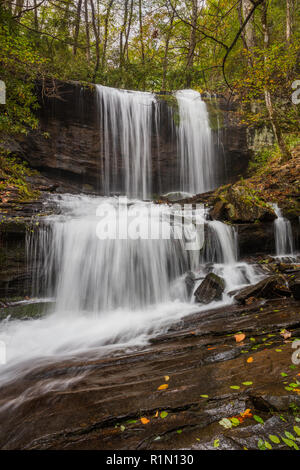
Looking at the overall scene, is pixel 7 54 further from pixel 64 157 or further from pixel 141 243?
pixel 141 243

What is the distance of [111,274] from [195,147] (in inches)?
378

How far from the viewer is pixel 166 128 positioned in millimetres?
12266

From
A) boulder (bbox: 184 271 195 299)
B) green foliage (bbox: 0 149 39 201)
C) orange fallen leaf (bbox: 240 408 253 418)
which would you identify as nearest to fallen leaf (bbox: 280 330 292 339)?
orange fallen leaf (bbox: 240 408 253 418)

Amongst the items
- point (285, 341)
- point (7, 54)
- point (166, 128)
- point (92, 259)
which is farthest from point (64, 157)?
point (285, 341)

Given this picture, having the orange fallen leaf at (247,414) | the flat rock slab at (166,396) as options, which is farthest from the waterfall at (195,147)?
the orange fallen leaf at (247,414)

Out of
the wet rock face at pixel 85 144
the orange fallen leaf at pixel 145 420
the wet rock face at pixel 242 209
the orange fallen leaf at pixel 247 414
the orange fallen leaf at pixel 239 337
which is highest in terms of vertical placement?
the wet rock face at pixel 85 144

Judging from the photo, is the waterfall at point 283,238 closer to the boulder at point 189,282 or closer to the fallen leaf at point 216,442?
the boulder at point 189,282

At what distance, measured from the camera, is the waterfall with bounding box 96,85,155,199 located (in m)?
11.4

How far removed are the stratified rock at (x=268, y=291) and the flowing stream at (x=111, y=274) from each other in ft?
1.33

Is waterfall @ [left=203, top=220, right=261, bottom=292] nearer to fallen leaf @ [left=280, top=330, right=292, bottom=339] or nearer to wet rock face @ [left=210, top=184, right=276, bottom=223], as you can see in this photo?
wet rock face @ [left=210, top=184, right=276, bottom=223]

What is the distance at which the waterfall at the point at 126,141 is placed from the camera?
11.4 metres

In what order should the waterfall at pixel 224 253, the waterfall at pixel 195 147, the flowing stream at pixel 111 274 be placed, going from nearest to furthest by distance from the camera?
the flowing stream at pixel 111 274 → the waterfall at pixel 224 253 → the waterfall at pixel 195 147

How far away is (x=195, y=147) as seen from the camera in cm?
1266

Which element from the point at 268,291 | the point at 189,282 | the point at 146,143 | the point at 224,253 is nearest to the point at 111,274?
the point at 189,282
